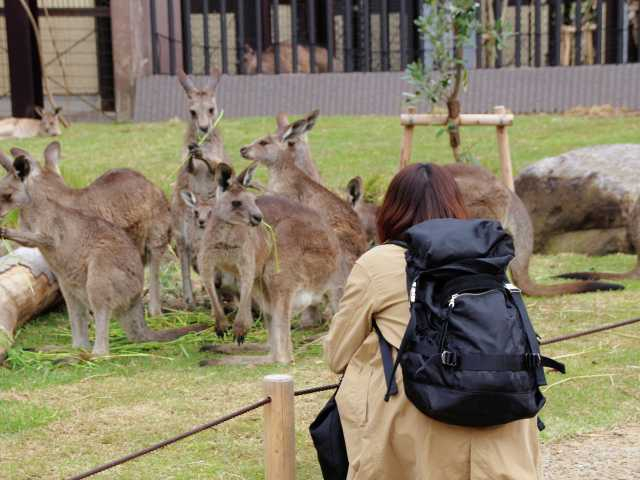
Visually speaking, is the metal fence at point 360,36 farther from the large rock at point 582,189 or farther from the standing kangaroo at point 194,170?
the standing kangaroo at point 194,170

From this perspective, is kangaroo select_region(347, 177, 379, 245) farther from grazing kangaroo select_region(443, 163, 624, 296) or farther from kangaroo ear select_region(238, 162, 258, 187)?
kangaroo ear select_region(238, 162, 258, 187)

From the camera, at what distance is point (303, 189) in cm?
686

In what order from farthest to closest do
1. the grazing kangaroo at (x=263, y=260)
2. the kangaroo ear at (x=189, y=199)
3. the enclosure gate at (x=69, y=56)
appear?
the enclosure gate at (x=69, y=56), the kangaroo ear at (x=189, y=199), the grazing kangaroo at (x=263, y=260)

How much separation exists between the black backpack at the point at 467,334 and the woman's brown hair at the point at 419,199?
24 cm

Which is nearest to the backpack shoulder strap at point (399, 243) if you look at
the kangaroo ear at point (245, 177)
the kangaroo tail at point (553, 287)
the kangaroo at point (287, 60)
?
the kangaroo ear at point (245, 177)

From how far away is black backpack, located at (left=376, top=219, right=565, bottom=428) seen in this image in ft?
8.61

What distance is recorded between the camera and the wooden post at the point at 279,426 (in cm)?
315

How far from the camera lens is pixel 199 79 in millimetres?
13727

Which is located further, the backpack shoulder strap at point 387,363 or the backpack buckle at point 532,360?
the backpack shoulder strap at point 387,363

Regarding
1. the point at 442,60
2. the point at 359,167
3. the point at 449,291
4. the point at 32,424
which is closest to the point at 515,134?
the point at 359,167

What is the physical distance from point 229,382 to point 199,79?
916 centimetres

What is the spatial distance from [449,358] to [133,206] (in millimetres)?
4280

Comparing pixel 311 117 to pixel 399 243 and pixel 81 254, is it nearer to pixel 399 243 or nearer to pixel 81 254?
pixel 81 254

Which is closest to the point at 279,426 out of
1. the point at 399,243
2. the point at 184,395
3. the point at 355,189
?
the point at 399,243
